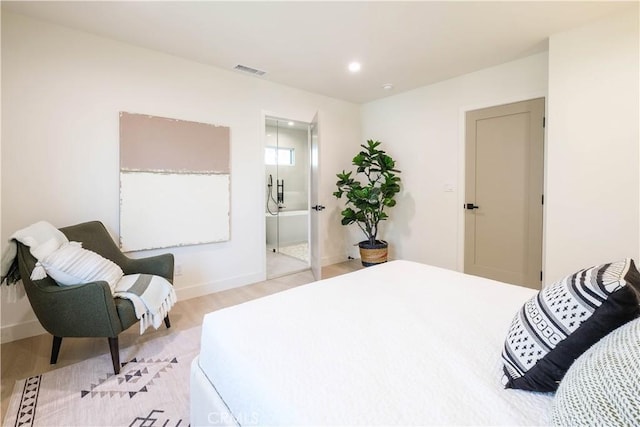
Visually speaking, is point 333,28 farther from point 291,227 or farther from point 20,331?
point 291,227

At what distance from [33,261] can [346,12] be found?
2634mm

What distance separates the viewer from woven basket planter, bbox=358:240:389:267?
3.91 meters

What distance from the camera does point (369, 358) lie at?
0.98 meters

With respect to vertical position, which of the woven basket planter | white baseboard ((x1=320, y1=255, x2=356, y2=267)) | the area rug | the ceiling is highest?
the ceiling

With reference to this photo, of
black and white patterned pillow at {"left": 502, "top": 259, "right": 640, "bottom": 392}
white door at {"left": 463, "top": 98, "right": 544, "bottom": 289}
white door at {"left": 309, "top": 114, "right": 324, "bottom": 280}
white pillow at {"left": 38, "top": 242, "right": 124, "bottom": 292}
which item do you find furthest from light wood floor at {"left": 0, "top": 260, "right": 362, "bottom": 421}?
white door at {"left": 463, "top": 98, "right": 544, "bottom": 289}

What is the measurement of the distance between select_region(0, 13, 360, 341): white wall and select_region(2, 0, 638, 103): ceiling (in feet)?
0.60

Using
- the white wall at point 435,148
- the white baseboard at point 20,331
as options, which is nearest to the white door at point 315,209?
the white wall at point 435,148

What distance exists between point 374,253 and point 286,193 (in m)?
2.10

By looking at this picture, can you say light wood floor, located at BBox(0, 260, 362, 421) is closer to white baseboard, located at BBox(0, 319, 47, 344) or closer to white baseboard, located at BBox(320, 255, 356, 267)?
white baseboard, located at BBox(0, 319, 47, 344)

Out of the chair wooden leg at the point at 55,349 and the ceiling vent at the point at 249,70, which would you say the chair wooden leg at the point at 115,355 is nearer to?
the chair wooden leg at the point at 55,349

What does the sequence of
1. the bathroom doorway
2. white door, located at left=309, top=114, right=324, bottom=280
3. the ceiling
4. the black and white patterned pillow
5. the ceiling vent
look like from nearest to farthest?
1. the black and white patterned pillow
2. the ceiling
3. the ceiling vent
4. white door, located at left=309, top=114, right=324, bottom=280
5. the bathroom doorway

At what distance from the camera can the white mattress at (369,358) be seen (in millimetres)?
760

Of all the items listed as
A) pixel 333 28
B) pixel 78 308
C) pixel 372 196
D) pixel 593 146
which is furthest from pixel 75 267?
pixel 593 146

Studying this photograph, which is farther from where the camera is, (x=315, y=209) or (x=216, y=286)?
(x=315, y=209)
